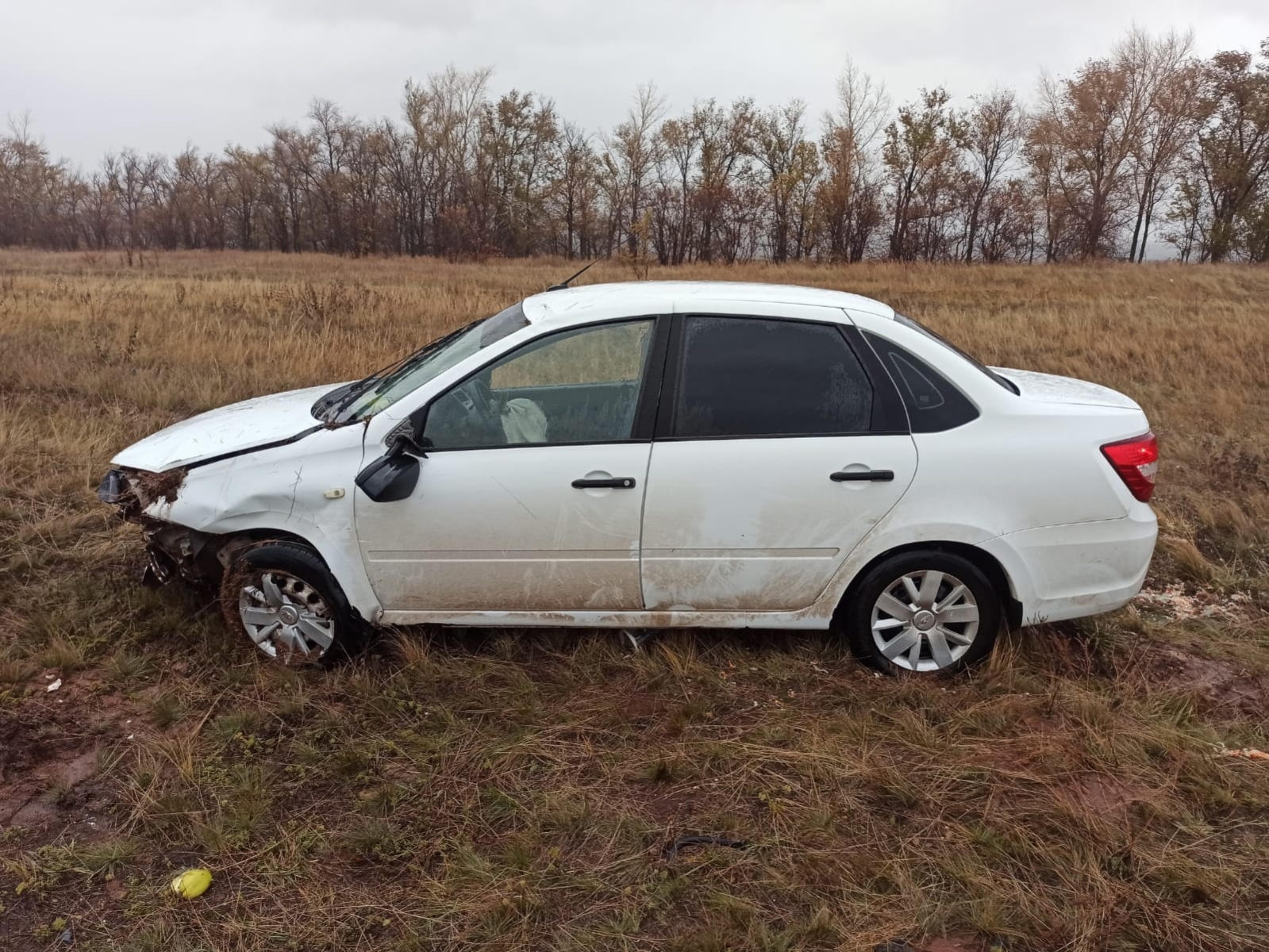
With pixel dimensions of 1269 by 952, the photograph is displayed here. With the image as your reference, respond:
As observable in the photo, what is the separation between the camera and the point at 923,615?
3424mm

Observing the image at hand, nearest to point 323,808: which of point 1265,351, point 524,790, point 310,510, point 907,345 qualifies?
point 524,790

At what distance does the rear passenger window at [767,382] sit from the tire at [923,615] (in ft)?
2.09

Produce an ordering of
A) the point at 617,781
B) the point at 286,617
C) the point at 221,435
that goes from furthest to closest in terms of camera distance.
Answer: the point at 221,435 < the point at 286,617 < the point at 617,781

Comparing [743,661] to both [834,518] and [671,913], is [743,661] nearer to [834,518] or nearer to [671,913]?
[834,518]

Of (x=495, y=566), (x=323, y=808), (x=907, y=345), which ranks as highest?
(x=907, y=345)

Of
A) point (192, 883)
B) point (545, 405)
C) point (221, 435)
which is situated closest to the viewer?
point (192, 883)

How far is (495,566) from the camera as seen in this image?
336cm

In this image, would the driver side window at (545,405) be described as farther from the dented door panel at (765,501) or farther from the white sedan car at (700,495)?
the dented door panel at (765,501)

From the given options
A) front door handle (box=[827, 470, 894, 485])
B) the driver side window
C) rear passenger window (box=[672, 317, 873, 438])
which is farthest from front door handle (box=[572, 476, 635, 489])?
front door handle (box=[827, 470, 894, 485])

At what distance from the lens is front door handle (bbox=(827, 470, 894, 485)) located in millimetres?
3213

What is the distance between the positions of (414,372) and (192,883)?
2.17 m

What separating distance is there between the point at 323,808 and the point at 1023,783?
2.42 metres

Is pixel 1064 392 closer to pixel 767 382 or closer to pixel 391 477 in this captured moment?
pixel 767 382

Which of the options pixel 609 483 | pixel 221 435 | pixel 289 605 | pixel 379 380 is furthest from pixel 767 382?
pixel 221 435
